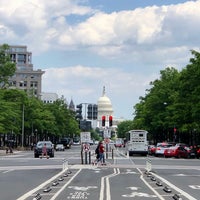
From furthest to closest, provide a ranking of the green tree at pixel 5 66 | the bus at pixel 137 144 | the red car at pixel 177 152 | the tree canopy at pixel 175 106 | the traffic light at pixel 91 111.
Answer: the green tree at pixel 5 66
the bus at pixel 137 144
the tree canopy at pixel 175 106
the red car at pixel 177 152
the traffic light at pixel 91 111

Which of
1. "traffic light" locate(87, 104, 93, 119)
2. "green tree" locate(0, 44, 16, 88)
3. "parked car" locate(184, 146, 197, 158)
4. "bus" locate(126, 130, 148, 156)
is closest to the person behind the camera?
"traffic light" locate(87, 104, 93, 119)

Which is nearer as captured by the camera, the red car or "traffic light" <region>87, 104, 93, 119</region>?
"traffic light" <region>87, 104, 93, 119</region>

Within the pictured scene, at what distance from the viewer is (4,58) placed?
94.2 m

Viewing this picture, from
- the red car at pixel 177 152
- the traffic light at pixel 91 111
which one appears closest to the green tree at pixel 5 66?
the traffic light at pixel 91 111

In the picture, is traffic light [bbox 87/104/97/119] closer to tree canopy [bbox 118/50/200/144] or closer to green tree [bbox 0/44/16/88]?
tree canopy [bbox 118/50/200/144]

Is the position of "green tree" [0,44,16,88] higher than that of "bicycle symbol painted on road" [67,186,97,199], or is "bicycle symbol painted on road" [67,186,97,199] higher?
"green tree" [0,44,16,88]

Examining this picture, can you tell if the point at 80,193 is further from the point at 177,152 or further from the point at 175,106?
the point at 175,106

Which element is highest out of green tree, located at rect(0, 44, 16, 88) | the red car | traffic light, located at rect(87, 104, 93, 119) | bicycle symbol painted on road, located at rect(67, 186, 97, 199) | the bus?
green tree, located at rect(0, 44, 16, 88)

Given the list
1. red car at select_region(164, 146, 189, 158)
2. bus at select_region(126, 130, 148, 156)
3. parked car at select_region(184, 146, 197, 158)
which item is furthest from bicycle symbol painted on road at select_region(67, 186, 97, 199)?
bus at select_region(126, 130, 148, 156)

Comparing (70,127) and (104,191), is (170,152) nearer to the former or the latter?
(104,191)

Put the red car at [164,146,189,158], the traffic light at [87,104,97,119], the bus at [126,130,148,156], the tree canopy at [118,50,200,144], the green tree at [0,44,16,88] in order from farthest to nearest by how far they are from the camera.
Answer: the green tree at [0,44,16,88], the bus at [126,130,148,156], the tree canopy at [118,50,200,144], the red car at [164,146,189,158], the traffic light at [87,104,97,119]

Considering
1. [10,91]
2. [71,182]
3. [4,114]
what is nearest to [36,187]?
[71,182]

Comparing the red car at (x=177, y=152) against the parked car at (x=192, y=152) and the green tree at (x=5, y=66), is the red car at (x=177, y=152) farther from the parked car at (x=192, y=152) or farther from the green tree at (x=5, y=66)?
the green tree at (x=5, y=66)

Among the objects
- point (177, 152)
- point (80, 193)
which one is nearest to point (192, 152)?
point (177, 152)
